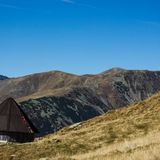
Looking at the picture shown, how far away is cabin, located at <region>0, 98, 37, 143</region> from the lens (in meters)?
77.2

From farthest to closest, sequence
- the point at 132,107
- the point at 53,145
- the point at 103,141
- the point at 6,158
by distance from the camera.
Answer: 1. the point at 132,107
2. the point at 103,141
3. the point at 53,145
4. the point at 6,158

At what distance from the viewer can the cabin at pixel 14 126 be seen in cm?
7725

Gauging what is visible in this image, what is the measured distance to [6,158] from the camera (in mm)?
41094

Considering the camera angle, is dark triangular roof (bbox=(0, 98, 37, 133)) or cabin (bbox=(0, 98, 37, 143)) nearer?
cabin (bbox=(0, 98, 37, 143))

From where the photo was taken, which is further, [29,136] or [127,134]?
[29,136]

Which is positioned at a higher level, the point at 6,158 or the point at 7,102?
the point at 7,102

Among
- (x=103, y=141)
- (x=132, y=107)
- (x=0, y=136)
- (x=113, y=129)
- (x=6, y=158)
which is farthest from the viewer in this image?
(x=132, y=107)

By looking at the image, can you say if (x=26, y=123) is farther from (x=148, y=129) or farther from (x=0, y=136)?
(x=148, y=129)

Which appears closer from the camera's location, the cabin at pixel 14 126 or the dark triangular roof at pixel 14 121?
the cabin at pixel 14 126

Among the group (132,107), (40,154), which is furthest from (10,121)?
(40,154)

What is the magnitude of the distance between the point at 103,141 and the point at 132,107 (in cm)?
3541

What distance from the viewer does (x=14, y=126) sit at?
7750 cm

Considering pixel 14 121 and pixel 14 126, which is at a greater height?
pixel 14 121

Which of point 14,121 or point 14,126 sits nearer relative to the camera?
point 14,126
